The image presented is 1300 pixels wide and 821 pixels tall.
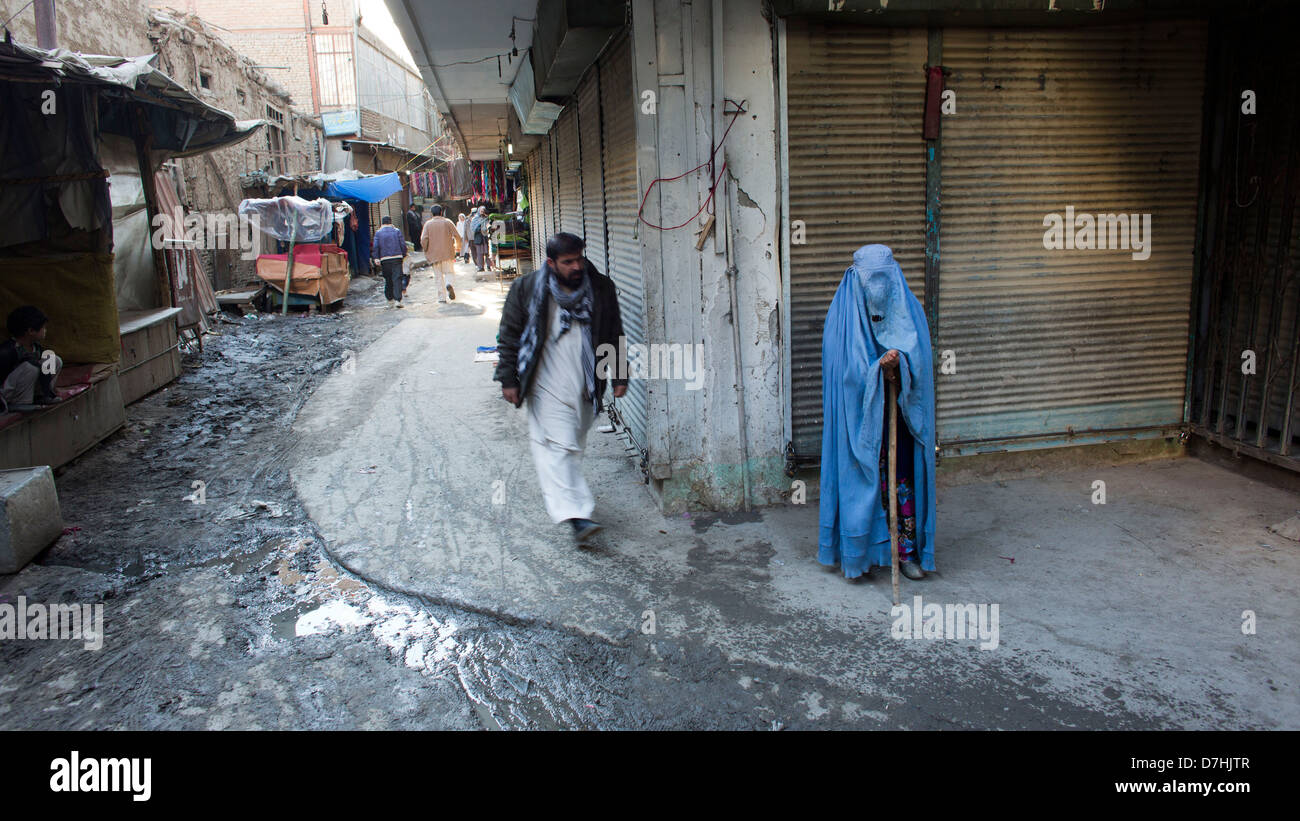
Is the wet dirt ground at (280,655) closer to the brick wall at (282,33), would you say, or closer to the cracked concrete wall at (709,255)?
the cracked concrete wall at (709,255)

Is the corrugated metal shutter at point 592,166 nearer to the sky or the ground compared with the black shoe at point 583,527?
nearer to the sky

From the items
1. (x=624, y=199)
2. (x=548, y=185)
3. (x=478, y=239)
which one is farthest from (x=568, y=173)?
(x=478, y=239)

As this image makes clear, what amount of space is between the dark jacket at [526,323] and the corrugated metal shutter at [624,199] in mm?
268

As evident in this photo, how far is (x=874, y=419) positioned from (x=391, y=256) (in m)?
14.2

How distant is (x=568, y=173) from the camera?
936 cm

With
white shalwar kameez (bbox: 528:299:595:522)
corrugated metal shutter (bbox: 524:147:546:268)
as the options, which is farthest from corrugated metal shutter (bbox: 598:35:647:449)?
corrugated metal shutter (bbox: 524:147:546:268)

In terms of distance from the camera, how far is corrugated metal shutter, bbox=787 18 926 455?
4.87m

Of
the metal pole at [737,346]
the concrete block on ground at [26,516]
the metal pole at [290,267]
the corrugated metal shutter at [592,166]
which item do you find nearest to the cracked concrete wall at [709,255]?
the metal pole at [737,346]

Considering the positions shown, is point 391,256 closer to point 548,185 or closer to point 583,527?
point 548,185

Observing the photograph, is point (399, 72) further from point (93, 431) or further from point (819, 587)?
point (819, 587)

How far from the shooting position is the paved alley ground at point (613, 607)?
3201 mm

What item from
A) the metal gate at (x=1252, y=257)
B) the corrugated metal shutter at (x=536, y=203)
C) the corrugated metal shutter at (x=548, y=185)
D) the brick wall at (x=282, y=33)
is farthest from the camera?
the brick wall at (x=282, y=33)

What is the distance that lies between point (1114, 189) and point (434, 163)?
30.3m
